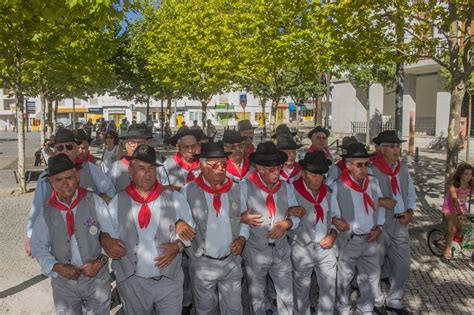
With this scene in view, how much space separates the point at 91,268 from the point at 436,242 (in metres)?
6.03

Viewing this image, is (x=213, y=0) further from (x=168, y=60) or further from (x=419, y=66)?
(x=419, y=66)

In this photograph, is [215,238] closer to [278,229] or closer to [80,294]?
A: [278,229]

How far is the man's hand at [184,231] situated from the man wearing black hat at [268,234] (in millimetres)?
838

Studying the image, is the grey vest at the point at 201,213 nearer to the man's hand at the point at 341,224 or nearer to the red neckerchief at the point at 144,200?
the red neckerchief at the point at 144,200

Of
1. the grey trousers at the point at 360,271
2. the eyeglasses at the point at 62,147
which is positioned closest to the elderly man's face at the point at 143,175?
the eyeglasses at the point at 62,147

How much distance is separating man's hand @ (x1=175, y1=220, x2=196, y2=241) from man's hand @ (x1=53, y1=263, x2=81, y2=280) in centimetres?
94

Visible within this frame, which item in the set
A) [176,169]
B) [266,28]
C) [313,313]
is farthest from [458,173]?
[266,28]

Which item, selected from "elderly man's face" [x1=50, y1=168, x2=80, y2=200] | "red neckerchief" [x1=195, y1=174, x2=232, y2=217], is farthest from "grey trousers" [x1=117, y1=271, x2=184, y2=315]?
"elderly man's face" [x1=50, y1=168, x2=80, y2=200]

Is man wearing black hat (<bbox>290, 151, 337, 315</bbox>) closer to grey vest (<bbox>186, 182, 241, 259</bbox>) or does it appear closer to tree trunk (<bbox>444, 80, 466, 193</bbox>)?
grey vest (<bbox>186, 182, 241, 259</bbox>)

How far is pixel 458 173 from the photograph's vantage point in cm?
732

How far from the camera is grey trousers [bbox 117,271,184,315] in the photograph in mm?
3977

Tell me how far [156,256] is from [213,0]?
64.6ft

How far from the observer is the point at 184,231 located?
4074 millimetres

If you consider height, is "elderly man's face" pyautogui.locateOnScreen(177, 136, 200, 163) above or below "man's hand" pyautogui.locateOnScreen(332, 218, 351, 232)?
above
